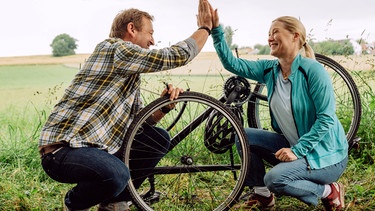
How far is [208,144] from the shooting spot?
3.55 m

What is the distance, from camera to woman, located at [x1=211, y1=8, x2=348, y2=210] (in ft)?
10.3

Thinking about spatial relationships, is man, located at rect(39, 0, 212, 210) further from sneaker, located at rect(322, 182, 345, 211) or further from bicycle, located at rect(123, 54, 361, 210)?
sneaker, located at rect(322, 182, 345, 211)

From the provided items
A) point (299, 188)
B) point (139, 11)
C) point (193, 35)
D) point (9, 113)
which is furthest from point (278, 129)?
point (9, 113)

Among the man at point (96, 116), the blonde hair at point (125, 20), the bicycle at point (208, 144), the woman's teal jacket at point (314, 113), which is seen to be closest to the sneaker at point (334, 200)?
the woman's teal jacket at point (314, 113)

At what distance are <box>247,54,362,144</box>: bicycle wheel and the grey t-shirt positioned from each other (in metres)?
0.50

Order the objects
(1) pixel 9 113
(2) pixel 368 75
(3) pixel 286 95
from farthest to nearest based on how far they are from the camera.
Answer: (1) pixel 9 113, (2) pixel 368 75, (3) pixel 286 95

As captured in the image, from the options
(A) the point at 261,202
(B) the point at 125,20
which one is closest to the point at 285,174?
(A) the point at 261,202

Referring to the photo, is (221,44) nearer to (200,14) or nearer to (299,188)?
(200,14)

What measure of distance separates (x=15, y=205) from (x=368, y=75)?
340cm

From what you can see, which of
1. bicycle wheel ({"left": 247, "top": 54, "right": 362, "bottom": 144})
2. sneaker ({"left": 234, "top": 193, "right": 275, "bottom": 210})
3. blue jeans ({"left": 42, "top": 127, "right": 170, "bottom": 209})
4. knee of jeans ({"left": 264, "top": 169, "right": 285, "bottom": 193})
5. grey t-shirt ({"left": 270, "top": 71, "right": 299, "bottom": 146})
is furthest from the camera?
bicycle wheel ({"left": 247, "top": 54, "right": 362, "bottom": 144})

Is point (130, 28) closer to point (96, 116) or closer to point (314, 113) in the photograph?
point (96, 116)

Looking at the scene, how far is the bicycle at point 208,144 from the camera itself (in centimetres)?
327

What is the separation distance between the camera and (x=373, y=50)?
536 cm

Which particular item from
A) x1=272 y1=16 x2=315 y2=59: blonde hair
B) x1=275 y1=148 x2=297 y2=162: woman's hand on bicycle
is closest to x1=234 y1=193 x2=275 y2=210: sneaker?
x1=275 y1=148 x2=297 y2=162: woman's hand on bicycle
